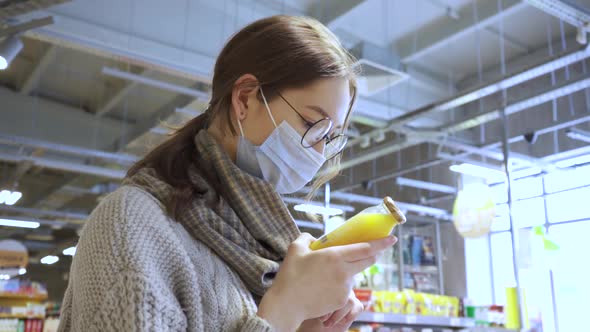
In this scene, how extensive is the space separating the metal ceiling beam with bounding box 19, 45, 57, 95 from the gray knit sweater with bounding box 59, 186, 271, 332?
→ 9.41 metres

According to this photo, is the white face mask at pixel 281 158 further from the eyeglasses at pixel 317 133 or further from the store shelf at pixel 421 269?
the store shelf at pixel 421 269

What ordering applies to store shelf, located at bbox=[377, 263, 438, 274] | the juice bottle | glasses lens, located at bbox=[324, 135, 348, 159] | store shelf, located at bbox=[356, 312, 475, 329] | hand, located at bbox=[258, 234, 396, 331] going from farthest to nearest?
store shelf, located at bbox=[377, 263, 438, 274]
store shelf, located at bbox=[356, 312, 475, 329]
glasses lens, located at bbox=[324, 135, 348, 159]
the juice bottle
hand, located at bbox=[258, 234, 396, 331]

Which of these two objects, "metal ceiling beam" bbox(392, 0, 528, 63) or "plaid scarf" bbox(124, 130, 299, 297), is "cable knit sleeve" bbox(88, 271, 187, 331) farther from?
"metal ceiling beam" bbox(392, 0, 528, 63)

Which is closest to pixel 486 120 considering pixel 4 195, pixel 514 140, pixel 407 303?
pixel 514 140

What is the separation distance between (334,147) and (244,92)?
0.37 meters

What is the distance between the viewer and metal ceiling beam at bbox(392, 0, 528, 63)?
855 cm

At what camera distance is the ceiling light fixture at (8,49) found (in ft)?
16.2

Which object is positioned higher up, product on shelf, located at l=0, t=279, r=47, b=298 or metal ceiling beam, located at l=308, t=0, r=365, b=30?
metal ceiling beam, located at l=308, t=0, r=365, b=30

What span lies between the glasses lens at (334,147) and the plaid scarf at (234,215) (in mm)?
300

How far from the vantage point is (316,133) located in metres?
1.37

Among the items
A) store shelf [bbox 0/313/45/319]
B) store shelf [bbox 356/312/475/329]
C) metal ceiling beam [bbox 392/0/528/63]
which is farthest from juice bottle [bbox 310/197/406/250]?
store shelf [bbox 0/313/45/319]

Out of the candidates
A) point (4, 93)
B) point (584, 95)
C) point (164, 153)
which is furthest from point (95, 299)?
point (4, 93)

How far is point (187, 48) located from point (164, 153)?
6.44m

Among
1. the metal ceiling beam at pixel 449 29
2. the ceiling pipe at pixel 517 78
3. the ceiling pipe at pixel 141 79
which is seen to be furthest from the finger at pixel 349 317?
the metal ceiling beam at pixel 449 29
